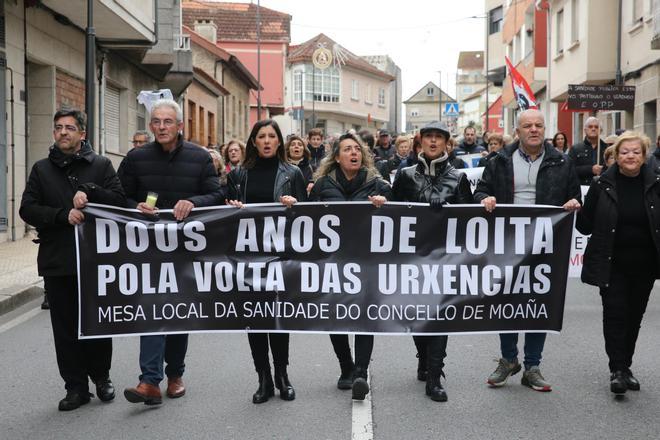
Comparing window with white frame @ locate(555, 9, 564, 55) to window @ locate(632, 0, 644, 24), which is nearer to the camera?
window @ locate(632, 0, 644, 24)

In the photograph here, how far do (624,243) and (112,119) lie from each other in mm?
20023

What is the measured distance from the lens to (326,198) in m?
6.38

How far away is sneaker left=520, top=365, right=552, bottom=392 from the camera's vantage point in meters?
6.33

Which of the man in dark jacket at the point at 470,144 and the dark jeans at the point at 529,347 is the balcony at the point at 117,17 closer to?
the man in dark jacket at the point at 470,144

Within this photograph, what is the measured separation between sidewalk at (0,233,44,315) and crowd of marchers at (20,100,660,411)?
4.23 m

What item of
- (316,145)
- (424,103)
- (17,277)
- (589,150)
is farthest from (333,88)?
(424,103)

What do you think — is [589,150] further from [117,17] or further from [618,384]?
[117,17]

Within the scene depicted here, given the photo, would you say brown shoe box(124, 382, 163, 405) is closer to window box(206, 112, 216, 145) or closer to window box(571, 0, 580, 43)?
window box(571, 0, 580, 43)

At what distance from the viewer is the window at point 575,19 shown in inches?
1102

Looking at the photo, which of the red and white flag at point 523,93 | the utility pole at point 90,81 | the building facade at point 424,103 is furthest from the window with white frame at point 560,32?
the building facade at point 424,103

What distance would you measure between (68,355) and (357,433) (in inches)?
77.6

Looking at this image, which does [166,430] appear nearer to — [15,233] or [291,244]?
[291,244]

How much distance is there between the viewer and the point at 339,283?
626 centimetres

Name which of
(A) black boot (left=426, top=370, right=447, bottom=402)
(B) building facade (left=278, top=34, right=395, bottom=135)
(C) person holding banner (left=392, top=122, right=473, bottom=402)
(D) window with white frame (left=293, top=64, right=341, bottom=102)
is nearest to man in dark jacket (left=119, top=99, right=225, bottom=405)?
(C) person holding banner (left=392, top=122, right=473, bottom=402)
